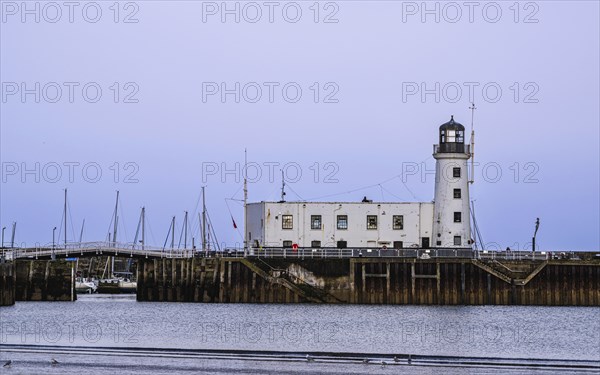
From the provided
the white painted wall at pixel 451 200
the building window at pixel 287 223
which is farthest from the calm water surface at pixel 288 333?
the building window at pixel 287 223

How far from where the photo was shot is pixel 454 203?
99500mm

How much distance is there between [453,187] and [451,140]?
3154mm

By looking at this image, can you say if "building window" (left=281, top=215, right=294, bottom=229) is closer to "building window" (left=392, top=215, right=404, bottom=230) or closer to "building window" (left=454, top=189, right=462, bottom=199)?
"building window" (left=392, top=215, right=404, bottom=230)

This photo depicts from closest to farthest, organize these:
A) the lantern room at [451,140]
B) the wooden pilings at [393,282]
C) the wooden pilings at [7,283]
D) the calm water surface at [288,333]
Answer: the calm water surface at [288,333]
the wooden pilings at [7,283]
the wooden pilings at [393,282]
the lantern room at [451,140]

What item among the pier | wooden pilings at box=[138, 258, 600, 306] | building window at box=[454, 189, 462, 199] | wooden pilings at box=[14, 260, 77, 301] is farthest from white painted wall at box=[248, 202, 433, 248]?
wooden pilings at box=[14, 260, 77, 301]

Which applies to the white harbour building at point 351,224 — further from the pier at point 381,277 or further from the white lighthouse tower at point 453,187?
the pier at point 381,277

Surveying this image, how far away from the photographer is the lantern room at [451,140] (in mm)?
99250

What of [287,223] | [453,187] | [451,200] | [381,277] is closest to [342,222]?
[287,223]

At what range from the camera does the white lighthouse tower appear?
3910 inches

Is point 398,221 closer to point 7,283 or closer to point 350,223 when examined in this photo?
point 350,223

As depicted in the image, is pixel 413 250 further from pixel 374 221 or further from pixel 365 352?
pixel 365 352

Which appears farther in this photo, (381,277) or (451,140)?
(451,140)

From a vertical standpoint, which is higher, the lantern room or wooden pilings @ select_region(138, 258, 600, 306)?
the lantern room

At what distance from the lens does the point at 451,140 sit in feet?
326
